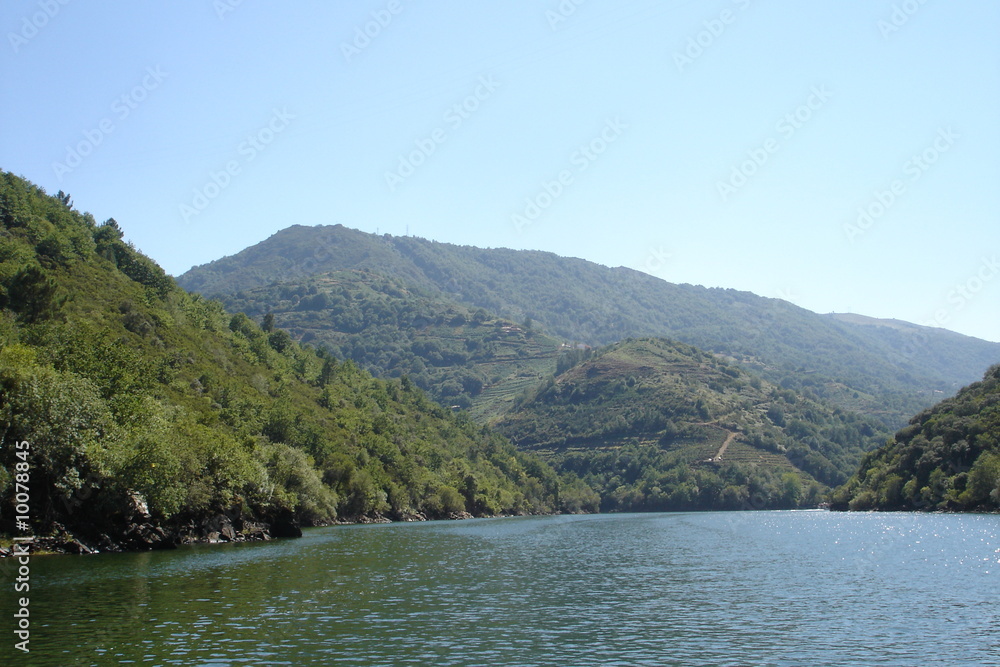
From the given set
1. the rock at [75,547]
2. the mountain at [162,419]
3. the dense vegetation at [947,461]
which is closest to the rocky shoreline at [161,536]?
the rock at [75,547]

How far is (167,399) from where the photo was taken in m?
88.4

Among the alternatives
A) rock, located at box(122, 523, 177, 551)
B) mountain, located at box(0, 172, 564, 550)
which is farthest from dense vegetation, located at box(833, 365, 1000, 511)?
rock, located at box(122, 523, 177, 551)

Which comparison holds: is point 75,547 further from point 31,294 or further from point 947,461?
point 947,461

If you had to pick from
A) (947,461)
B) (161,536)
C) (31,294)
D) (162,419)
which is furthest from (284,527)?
(947,461)

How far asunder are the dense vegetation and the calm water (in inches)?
2081

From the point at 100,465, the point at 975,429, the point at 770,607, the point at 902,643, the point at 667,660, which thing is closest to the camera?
the point at 667,660

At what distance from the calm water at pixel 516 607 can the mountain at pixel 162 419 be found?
599 cm

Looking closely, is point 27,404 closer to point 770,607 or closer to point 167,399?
point 167,399

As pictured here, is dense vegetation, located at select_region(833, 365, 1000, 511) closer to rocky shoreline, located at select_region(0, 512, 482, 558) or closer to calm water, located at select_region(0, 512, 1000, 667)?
calm water, located at select_region(0, 512, 1000, 667)

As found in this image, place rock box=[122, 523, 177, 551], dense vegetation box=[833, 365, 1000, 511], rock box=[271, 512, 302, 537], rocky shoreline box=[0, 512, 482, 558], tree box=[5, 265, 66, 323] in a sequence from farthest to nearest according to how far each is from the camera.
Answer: dense vegetation box=[833, 365, 1000, 511] < tree box=[5, 265, 66, 323] < rock box=[271, 512, 302, 537] < rock box=[122, 523, 177, 551] < rocky shoreline box=[0, 512, 482, 558]

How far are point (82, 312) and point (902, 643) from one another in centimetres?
9769

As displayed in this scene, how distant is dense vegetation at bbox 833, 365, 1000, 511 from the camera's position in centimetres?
11575

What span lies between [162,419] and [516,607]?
4481cm

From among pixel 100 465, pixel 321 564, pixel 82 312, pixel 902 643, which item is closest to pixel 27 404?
pixel 100 465
